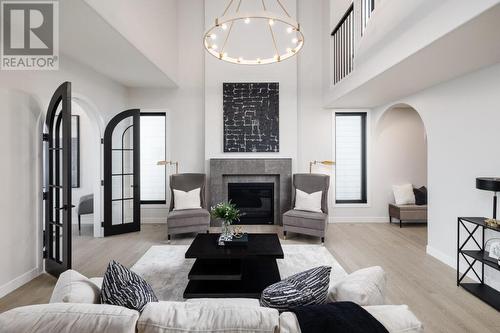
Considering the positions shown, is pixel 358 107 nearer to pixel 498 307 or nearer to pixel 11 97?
pixel 498 307

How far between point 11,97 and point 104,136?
6.34 ft

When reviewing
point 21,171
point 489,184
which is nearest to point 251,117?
point 21,171

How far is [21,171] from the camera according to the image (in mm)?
3188

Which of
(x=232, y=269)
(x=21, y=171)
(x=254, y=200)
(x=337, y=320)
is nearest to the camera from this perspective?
(x=337, y=320)

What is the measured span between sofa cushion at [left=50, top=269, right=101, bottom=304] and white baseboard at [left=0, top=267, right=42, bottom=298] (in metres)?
2.13

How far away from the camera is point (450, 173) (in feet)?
12.0

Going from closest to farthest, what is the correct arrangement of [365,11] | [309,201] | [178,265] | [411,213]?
[178,265] → [365,11] → [309,201] → [411,213]

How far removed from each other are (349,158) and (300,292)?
197 inches

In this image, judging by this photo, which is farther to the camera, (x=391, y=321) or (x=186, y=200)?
(x=186, y=200)

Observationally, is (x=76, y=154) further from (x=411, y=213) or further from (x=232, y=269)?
(x=411, y=213)

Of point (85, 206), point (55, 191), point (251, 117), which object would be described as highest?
point (251, 117)

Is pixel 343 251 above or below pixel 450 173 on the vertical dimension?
below

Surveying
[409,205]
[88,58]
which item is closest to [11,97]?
[88,58]

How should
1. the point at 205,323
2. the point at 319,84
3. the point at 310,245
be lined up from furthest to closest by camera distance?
the point at 319,84 < the point at 310,245 < the point at 205,323
